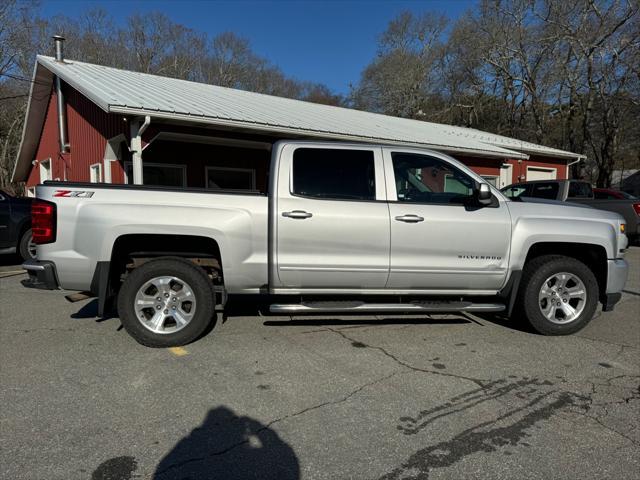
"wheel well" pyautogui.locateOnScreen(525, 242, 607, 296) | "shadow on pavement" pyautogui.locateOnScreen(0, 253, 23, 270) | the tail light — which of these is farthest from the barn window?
"wheel well" pyautogui.locateOnScreen(525, 242, 607, 296)

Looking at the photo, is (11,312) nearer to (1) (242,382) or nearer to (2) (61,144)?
(1) (242,382)

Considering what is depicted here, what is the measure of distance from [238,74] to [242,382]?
4068cm

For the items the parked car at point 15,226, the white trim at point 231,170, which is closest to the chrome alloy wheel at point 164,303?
the parked car at point 15,226

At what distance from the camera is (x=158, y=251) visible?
14.5ft

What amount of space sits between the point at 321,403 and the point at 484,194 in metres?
2.54

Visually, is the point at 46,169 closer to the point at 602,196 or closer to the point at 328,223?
the point at 328,223

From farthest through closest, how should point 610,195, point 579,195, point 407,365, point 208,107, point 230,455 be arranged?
point 610,195, point 579,195, point 208,107, point 407,365, point 230,455

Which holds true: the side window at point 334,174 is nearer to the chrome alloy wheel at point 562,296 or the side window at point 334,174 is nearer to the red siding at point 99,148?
the chrome alloy wheel at point 562,296

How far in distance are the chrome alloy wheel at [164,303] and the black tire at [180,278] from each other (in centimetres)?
4

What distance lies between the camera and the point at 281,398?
3.34 m

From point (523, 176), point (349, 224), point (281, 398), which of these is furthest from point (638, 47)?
point (281, 398)

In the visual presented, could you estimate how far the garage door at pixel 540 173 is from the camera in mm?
19389

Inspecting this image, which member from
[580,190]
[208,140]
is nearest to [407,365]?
[208,140]

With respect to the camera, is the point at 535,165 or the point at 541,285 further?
the point at 535,165
